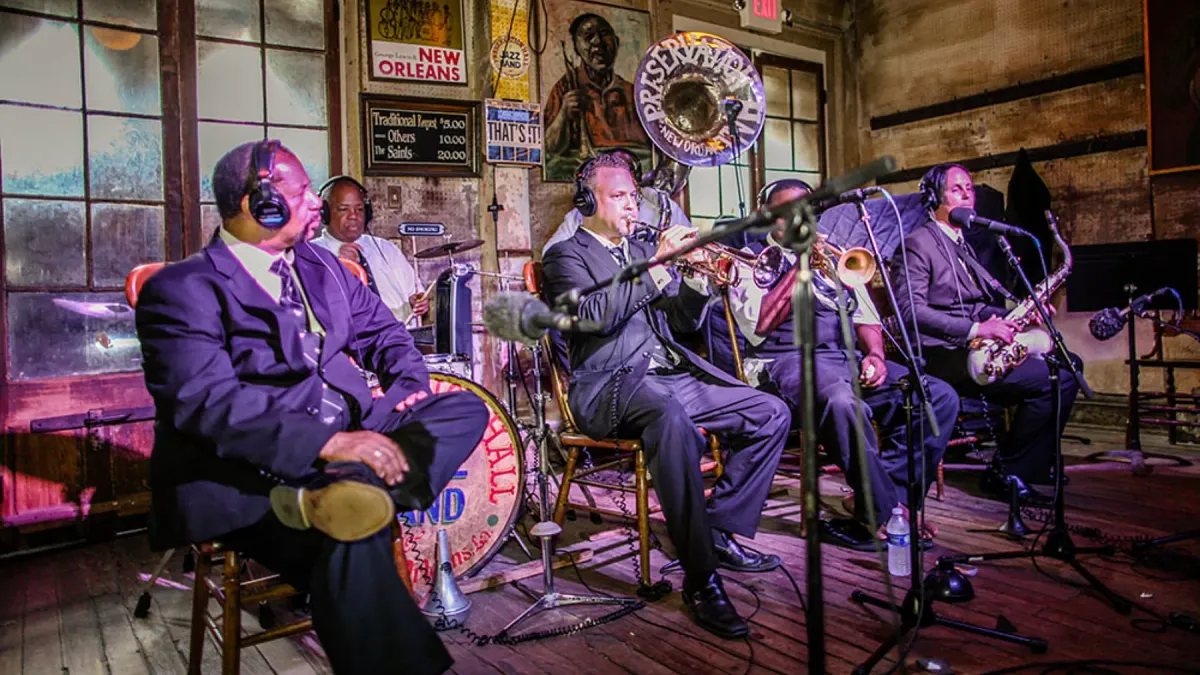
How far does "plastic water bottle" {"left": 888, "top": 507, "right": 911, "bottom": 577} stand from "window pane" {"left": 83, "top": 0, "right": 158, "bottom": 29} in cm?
478

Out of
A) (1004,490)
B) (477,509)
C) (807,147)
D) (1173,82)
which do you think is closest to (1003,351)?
(1004,490)

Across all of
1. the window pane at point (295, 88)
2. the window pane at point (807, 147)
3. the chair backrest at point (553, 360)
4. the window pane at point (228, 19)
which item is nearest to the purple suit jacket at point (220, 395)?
the chair backrest at point (553, 360)

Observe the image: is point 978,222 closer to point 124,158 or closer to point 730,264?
point 730,264

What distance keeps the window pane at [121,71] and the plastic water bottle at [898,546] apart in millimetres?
4526

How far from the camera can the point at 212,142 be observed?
464cm

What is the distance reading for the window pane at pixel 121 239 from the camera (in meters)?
4.33

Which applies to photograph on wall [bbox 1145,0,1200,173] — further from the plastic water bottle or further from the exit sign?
the plastic water bottle

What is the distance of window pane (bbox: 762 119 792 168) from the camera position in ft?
23.0

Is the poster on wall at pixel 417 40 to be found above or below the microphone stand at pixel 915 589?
above

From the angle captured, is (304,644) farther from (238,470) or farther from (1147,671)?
(1147,671)

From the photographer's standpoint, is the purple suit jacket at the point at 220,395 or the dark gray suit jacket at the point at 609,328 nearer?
the purple suit jacket at the point at 220,395

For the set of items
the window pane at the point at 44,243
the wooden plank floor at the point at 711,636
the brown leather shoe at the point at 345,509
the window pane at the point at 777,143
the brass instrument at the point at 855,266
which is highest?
the window pane at the point at 777,143

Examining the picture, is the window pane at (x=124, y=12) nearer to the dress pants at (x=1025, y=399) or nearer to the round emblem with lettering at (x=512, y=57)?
the round emblem with lettering at (x=512, y=57)

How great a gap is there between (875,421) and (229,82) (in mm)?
4231
